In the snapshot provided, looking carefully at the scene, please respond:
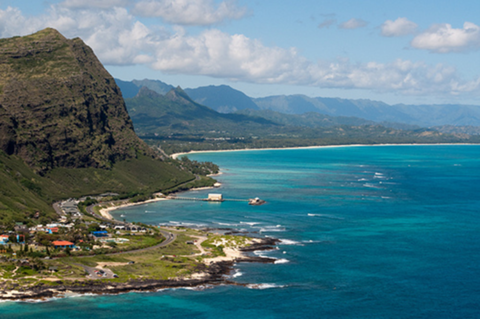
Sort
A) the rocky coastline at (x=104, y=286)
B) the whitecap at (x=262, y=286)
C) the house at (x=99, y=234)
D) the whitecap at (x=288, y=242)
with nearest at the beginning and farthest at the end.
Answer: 1. the rocky coastline at (x=104, y=286)
2. the whitecap at (x=262, y=286)
3. the house at (x=99, y=234)
4. the whitecap at (x=288, y=242)

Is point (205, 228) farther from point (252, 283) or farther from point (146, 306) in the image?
point (146, 306)

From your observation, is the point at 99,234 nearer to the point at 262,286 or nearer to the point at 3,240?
the point at 3,240

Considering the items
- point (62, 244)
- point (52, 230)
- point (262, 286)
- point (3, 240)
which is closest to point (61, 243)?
point (62, 244)

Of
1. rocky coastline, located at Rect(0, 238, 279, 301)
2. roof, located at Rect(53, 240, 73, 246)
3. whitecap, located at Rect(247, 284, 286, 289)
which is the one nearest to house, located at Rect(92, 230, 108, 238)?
roof, located at Rect(53, 240, 73, 246)

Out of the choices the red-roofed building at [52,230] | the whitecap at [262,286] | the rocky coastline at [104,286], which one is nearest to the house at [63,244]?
the red-roofed building at [52,230]

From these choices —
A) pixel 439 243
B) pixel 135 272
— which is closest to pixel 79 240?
pixel 135 272

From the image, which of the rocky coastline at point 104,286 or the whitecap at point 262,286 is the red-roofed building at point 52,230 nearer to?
the rocky coastline at point 104,286

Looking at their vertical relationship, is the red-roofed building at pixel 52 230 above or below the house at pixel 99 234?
above

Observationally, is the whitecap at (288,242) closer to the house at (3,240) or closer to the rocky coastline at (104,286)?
the rocky coastline at (104,286)

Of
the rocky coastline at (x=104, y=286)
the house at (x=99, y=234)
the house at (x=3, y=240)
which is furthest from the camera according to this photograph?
the house at (x=99, y=234)

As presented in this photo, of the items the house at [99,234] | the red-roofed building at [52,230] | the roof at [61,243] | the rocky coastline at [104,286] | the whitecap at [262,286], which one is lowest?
the whitecap at [262,286]

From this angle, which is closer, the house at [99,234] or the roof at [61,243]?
the roof at [61,243]

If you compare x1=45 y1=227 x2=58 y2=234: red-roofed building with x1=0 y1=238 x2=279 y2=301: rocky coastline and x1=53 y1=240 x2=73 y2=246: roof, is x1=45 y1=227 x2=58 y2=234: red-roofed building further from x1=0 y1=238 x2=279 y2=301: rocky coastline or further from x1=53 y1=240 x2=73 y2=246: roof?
x1=0 y1=238 x2=279 y2=301: rocky coastline
